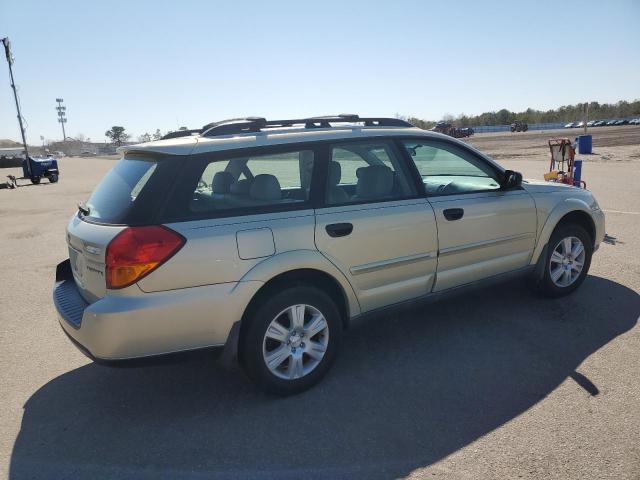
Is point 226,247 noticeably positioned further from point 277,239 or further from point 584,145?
point 584,145

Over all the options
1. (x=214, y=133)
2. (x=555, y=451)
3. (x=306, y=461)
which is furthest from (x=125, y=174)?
(x=555, y=451)

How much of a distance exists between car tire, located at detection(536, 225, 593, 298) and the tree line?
89.7m

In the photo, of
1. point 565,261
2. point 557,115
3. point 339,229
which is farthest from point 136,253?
point 557,115

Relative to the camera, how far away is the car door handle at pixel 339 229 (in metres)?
3.37

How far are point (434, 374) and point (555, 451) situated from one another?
1.02 metres

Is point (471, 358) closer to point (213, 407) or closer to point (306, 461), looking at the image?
point (306, 461)

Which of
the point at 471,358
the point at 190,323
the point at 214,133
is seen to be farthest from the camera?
the point at 471,358

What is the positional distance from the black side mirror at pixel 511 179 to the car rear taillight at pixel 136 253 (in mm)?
2868

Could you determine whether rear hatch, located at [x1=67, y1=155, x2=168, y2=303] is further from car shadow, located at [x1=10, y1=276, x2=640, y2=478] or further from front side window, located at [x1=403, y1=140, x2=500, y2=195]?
front side window, located at [x1=403, y1=140, x2=500, y2=195]

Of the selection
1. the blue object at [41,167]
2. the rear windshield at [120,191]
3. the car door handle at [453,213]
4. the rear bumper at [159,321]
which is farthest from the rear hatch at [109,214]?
the blue object at [41,167]

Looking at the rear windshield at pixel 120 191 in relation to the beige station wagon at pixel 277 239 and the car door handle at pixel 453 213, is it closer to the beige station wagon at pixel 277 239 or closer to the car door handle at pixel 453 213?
the beige station wagon at pixel 277 239

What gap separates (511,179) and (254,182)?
2.29 m

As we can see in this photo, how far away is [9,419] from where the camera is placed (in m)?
3.22

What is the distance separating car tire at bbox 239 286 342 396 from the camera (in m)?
3.15
